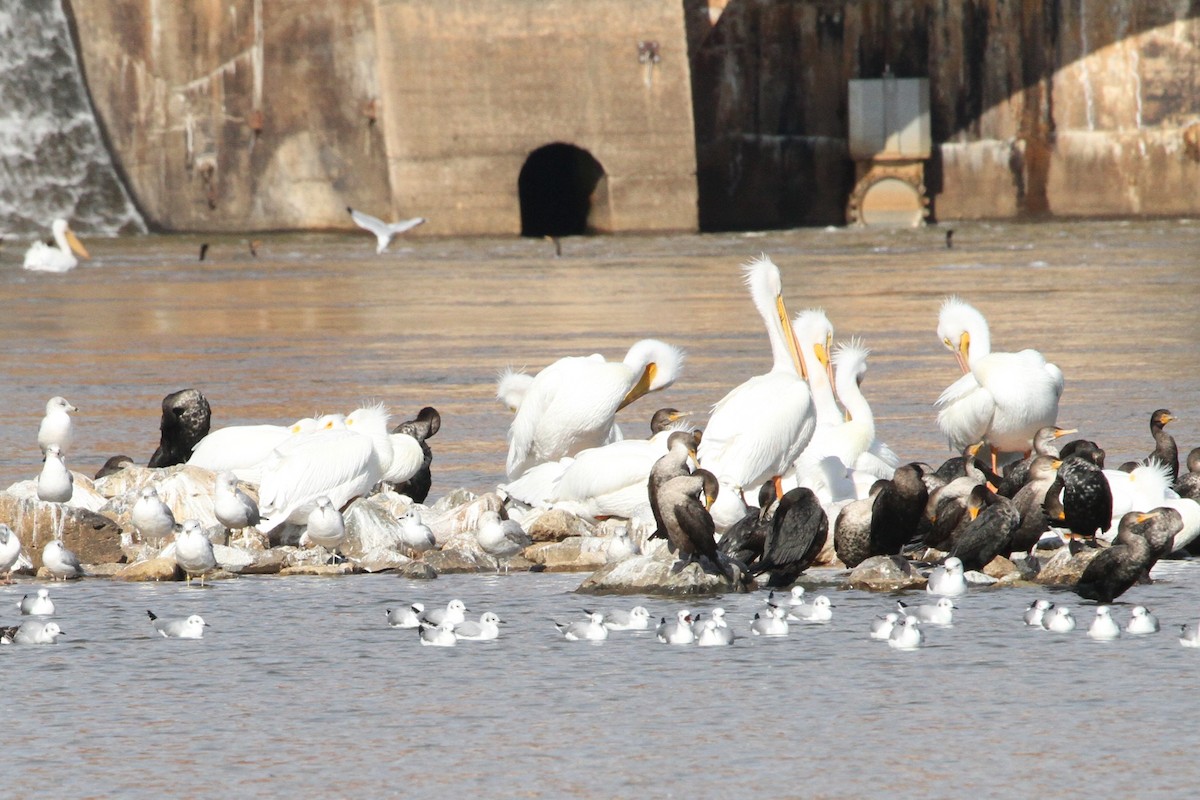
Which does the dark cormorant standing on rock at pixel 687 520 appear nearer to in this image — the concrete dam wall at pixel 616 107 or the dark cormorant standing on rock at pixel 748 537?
the dark cormorant standing on rock at pixel 748 537

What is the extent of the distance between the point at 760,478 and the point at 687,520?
1.39 meters

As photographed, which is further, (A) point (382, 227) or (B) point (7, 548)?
(A) point (382, 227)

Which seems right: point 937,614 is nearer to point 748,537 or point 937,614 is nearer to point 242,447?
point 748,537

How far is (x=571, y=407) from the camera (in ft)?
Result: 35.1

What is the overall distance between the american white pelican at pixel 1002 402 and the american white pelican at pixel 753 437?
4.69 ft

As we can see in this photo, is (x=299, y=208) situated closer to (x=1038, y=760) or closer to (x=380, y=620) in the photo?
(x=380, y=620)

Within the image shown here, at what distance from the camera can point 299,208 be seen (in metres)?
34.3

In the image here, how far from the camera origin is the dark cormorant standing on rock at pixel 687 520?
27.6ft

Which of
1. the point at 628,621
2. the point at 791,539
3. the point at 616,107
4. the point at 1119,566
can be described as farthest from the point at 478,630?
the point at 616,107

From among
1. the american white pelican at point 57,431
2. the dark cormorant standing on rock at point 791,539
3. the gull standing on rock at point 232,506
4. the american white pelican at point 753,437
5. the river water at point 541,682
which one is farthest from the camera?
the american white pelican at point 57,431

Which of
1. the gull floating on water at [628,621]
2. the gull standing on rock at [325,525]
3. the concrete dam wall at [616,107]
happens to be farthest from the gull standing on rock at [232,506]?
the concrete dam wall at [616,107]

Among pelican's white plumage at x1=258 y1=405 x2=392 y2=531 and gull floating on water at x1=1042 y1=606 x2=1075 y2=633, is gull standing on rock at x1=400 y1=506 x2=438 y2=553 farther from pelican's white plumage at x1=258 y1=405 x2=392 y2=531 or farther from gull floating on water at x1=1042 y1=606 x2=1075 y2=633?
gull floating on water at x1=1042 y1=606 x2=1075 y2=633

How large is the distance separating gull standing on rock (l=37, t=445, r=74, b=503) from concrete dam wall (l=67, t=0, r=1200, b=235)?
23798 millimetres

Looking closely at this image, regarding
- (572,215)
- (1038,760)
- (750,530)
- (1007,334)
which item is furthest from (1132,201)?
(1038,760)
